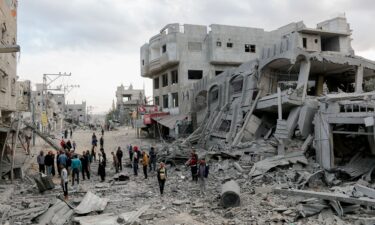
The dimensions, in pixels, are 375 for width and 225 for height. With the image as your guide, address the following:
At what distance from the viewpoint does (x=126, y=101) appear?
88.3 m

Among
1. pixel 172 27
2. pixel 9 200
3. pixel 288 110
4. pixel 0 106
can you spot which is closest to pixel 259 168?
pixel 288 110

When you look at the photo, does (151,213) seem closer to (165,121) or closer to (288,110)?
(288,110)

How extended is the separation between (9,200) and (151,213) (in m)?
6.00

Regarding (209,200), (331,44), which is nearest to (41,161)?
(209,200)

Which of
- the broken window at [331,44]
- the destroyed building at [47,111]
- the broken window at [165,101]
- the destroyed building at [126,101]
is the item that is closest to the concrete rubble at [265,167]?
the broken window at [331,44]

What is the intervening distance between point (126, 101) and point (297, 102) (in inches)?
2807

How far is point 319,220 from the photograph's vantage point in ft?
36.0

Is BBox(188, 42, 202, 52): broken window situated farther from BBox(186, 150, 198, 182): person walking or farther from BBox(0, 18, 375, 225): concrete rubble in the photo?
BBox(186, 150, 198, 182): person walking

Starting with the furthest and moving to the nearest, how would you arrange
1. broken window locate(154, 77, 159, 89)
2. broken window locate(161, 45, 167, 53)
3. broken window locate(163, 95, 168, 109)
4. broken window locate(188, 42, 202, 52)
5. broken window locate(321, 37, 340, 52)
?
broken window locate(154, 77, 159, 89) → broken window locate(163, 95, 168, 109) → broken window locate(161, 45, 167, 53) → broken window locate(188, 42, 202, 52) → broken window locate(321, 37, 340, 52)

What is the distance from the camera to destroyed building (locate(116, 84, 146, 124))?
79669 millimetres

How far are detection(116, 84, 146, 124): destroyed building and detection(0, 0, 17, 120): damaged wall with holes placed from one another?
2116 inches

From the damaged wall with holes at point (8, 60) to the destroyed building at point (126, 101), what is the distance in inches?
2116

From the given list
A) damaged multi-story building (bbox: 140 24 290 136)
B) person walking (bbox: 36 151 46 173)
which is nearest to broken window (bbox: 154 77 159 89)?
damaged multi-story building (bbox: 140 24 290 136)

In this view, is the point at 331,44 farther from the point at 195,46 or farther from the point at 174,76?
the point at 174,76
